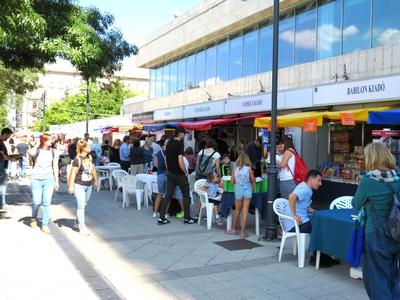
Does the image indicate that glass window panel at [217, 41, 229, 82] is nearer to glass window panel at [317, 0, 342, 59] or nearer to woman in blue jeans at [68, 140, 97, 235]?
glass window panel at [317, 0, 342, 59]

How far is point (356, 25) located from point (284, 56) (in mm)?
3348

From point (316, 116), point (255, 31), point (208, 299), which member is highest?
point (255, 31)

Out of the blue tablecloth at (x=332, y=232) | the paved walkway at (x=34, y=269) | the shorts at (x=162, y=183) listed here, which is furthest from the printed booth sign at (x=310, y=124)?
the paved walkway at (x=34, y=269)

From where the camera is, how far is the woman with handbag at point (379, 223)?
3.96 metres

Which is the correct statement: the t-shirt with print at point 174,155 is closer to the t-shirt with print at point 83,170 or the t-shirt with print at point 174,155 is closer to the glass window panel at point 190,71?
the t-shirt with print at point 83,170

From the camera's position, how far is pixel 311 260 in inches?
253

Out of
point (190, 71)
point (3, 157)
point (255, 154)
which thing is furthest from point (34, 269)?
point (190, 71)

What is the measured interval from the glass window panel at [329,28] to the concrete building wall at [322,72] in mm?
392

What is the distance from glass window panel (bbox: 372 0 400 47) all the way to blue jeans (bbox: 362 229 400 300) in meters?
8.79

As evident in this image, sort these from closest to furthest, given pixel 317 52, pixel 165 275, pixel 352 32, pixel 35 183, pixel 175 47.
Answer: pixel 165 275 < pixel 35 183 < pixel 352 32 < pixel 317 52 < pixel 175 47

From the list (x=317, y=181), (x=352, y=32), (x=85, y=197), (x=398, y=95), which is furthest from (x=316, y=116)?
(x=85, y=197)

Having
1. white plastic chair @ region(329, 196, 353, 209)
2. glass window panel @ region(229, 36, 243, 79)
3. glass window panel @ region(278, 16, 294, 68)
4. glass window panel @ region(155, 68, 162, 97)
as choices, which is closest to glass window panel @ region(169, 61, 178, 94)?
glass window panel @ region(155, 68, 162, 97)

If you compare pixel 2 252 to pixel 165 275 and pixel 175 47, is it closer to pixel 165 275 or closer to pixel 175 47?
pixel 165 275

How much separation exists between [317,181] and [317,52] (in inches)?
353
